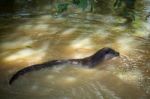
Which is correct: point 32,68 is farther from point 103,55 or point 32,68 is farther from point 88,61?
point 103,55

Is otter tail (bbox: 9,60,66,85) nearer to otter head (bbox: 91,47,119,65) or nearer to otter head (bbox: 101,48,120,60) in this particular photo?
otter head (bbox: 91,47,119,65)

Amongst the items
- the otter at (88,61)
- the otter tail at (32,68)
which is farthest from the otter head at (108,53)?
the otter tail at (32,68)

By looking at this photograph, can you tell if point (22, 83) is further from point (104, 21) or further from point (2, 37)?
point (104, 21)

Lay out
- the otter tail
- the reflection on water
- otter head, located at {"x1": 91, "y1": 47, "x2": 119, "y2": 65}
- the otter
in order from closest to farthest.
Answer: the reflection on water → the otter tail → the otter → otter head, located at {"x1": 91, "y1": 47, "x2": 119, "y2": 65}

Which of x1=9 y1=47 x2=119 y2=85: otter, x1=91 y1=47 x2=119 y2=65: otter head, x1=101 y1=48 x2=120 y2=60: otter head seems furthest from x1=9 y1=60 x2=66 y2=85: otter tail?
x1=101 y1=48 x2=120 y2=60: otter head

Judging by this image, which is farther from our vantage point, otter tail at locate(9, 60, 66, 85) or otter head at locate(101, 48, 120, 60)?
otter head at locate(101, 48, 120, 60)

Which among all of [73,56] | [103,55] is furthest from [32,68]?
[103,55]

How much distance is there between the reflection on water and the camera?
14.2 ft

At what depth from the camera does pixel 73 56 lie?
536 cm

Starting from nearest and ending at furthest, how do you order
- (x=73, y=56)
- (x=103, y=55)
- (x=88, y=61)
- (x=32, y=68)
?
1. (x=32, y=68)
2. (x=88, y=61)
3. (x=103, y=55)
4. (x=73, y=56)

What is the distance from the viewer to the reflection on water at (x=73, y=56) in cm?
433

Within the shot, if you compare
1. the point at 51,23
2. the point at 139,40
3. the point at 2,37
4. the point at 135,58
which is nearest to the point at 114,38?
the point at 139,40

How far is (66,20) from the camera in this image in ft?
23.5

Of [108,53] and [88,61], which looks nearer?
[88,61]
